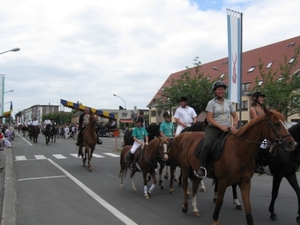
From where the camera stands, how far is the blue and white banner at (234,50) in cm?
1752

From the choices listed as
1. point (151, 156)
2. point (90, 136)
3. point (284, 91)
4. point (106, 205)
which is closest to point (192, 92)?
point (284, 91)

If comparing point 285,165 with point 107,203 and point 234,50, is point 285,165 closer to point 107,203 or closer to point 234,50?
point 107,203

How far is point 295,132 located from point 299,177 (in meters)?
6.18

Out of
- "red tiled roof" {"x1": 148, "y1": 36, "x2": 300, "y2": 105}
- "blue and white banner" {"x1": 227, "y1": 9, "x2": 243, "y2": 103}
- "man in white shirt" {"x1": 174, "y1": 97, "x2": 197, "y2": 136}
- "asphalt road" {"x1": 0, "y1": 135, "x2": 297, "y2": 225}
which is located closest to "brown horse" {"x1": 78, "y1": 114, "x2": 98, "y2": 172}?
"asphalt road" {"x1": 0, "y1": 135, "x2": 297, "y2": 225}

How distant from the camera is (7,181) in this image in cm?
1193

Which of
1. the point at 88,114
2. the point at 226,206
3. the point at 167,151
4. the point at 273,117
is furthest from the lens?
the point at 88,114

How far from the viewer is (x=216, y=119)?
6.95 meters

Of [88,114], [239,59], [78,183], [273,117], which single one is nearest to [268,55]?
[239,59]

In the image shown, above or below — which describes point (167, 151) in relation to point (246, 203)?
above

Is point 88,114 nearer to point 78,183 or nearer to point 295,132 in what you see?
point 78,183

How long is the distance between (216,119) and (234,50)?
11711mm

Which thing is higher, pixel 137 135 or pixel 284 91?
pixel 284 91

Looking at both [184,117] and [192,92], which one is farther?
[192,92]

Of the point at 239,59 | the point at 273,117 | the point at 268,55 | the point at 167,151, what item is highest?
the point at 268,55
